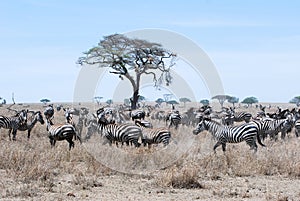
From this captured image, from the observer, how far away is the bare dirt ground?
30.0ft

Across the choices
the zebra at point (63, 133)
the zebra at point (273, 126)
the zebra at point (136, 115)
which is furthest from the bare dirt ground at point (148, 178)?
the zebra at point (136, 115)

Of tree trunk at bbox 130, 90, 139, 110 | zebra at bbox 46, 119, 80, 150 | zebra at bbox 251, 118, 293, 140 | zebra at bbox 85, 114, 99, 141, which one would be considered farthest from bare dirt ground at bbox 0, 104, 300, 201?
tree trunk at bbox 130, 90, 139, 110

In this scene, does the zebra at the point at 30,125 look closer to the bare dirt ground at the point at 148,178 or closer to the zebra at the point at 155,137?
the bare dirt ground at the point at 148,178

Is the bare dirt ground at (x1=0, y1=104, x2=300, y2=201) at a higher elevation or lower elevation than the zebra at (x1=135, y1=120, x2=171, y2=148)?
lower

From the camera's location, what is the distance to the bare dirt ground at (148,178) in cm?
916

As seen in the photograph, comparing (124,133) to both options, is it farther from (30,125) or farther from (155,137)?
(30,125)

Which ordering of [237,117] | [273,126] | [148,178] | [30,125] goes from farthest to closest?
1. [237,117]
2. [30,125]
3. [273,126]
4. [148,178]

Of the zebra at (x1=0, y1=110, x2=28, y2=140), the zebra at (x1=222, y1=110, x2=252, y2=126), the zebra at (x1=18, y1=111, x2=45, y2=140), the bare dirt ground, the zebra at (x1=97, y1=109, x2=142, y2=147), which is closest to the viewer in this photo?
the bare dirt ground

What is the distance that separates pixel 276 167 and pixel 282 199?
3.62m

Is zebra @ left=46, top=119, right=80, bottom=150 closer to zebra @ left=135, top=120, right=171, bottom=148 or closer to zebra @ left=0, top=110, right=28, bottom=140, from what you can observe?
zebra @ left=135, top=120, right=171, bottom=148

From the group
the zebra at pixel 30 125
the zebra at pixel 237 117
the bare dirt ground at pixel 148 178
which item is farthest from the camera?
the zebra at pixel 237 117

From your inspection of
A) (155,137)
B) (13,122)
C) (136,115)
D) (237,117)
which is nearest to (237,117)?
(237,117)

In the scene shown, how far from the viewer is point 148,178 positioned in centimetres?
1095

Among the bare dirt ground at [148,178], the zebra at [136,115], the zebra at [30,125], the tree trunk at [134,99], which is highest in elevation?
the tree trunk at [134,99]
